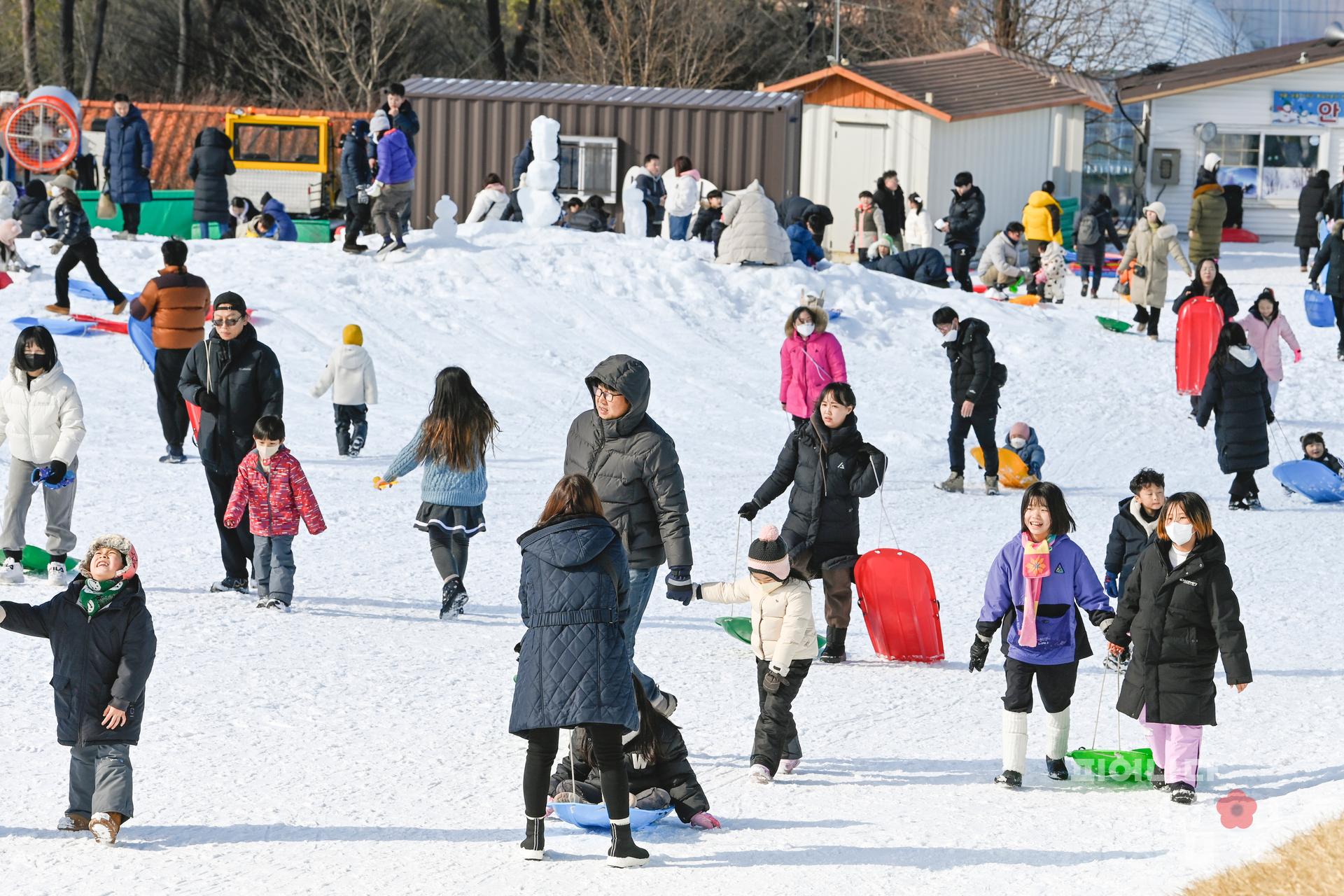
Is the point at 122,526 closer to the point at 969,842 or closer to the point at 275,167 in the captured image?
the point at 969,842

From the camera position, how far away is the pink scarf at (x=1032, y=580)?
611cm

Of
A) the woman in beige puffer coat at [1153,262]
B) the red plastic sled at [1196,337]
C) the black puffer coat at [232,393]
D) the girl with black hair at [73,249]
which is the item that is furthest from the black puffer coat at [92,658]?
the woman in beige puffer coat at [1153,262]

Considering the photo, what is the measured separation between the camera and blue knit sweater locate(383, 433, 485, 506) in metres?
8.02

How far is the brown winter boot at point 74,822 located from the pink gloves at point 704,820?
1827mm

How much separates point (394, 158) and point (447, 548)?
893cm

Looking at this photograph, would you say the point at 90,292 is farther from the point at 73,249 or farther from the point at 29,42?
the point at 29,42

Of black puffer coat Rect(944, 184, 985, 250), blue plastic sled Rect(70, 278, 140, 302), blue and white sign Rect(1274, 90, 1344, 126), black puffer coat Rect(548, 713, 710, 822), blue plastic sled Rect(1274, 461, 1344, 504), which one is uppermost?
blue and white sign Rect(1274, 90, 1344, 126)

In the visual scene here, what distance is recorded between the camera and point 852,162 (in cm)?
2511

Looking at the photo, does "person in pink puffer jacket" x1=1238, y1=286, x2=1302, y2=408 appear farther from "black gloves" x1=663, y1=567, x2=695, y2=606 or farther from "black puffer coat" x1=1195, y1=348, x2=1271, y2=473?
"black gloves" x1=663, y1=567, x2=695, y2=606

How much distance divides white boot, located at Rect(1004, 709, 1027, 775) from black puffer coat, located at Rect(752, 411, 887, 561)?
1.58 m

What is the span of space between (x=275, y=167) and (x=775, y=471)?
1945 centimetres

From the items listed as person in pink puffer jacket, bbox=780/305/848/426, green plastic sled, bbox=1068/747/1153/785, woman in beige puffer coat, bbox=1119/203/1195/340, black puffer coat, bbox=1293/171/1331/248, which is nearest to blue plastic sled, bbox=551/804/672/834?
green plastic sled, bbox=1068/747/1153/785

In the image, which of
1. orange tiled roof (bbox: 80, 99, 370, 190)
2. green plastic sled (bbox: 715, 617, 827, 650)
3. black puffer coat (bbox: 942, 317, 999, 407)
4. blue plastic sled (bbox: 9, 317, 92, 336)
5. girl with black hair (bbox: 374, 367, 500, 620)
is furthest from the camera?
orange tiled roof (bbox: 80, 99, 370, 190)

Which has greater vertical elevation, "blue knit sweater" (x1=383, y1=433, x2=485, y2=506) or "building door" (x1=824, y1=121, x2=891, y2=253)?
"building door" (x1=824, y1=121, x2=891, y2=253)
